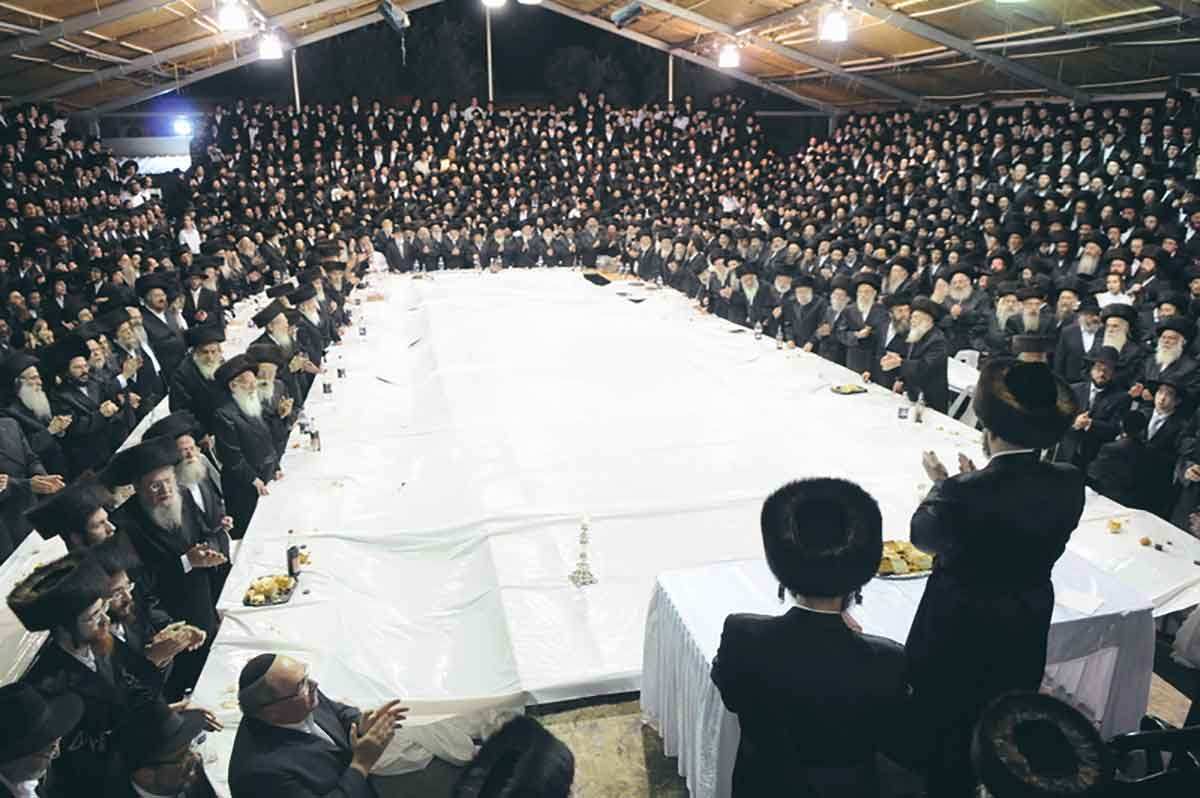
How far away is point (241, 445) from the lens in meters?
5.76

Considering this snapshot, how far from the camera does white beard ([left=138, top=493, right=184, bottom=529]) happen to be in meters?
4.25

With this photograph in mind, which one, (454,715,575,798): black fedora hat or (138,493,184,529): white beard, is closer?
(454,715,575,798): black fedora hat

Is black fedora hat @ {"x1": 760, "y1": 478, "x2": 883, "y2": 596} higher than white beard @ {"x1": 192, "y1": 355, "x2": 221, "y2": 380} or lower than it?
higher

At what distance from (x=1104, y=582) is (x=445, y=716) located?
122 inches

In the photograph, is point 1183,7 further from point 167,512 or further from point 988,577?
point 167,512

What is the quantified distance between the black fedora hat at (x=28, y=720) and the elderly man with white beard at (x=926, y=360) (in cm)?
659

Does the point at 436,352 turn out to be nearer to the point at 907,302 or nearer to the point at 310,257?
the point at 310,257

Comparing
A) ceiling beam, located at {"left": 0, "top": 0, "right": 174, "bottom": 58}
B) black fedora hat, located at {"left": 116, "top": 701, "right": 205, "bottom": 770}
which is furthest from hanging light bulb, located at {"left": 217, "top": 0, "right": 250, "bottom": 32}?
black fedora hat, located at {"left": 116, "top": 701, "right": 205, "bottom": 770}

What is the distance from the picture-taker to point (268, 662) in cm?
272

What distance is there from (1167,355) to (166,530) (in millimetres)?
7600

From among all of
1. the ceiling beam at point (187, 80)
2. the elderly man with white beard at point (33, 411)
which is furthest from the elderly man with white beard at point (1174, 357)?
the ceiling beam at point (187, 80)

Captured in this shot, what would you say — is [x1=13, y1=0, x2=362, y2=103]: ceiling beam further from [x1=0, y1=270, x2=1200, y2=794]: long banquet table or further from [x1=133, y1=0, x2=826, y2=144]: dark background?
[x1=0, y1=270, x2=1200, y2=794]: long banquet table

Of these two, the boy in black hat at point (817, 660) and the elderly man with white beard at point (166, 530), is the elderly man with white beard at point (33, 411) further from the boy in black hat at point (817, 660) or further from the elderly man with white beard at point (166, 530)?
the boy in black hat at point (817, 660)

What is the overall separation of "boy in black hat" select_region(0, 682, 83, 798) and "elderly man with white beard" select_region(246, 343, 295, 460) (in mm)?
3744
